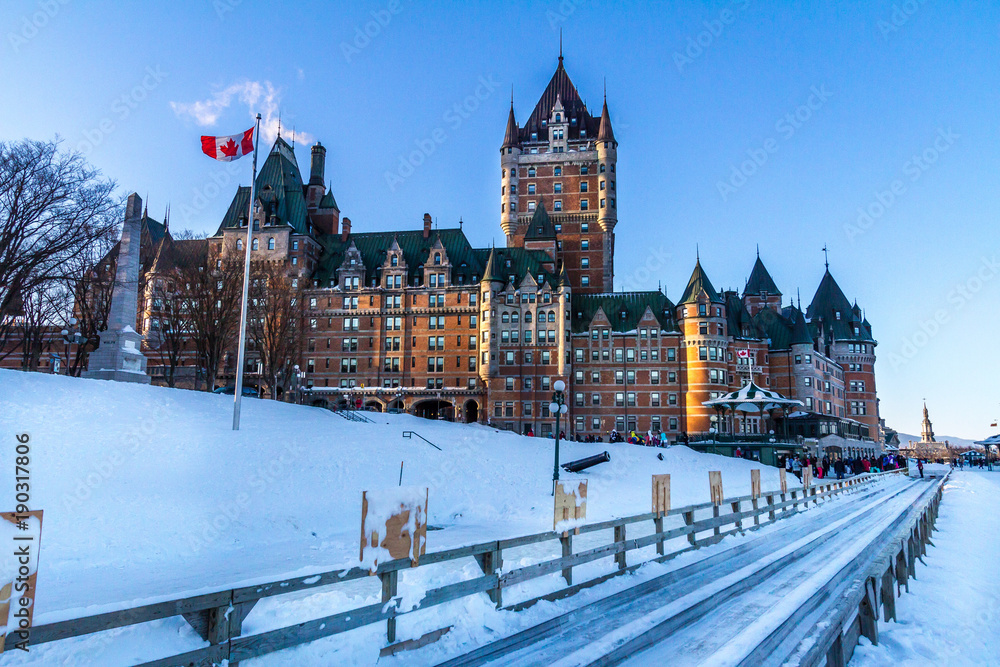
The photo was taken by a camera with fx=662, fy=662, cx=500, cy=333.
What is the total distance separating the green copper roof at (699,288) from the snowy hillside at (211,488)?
3959 cm

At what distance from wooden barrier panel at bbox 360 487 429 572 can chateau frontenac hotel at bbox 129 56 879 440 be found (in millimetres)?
58678

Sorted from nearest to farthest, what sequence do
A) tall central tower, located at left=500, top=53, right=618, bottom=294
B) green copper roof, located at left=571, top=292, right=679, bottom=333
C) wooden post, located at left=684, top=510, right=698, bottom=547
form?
wooden post, located at left=684, top=510, right=698, bottom=547, green copper roof, located at left=571, top=292, right=679, bottom=333, tall central tower, located at left=500, top=53, right=618, bottom=294

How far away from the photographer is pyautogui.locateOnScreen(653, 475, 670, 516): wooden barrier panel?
13.8 meters

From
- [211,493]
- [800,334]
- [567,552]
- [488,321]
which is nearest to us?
[567,552]

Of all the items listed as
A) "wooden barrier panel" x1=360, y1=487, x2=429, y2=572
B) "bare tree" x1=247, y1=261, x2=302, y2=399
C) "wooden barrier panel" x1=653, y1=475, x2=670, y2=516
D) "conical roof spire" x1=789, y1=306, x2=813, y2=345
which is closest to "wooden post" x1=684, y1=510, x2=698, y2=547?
"wooden barrier panel" x1=653, y1=475, x2=670, y2=516

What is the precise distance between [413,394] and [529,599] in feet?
194

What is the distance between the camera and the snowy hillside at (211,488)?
1351 cm

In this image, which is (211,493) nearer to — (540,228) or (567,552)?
(567,552)

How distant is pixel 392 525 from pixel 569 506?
189 inches

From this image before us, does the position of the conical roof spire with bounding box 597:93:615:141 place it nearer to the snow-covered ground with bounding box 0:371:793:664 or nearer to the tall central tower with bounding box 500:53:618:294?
the tall central tower with bounding box 500:53:618:294

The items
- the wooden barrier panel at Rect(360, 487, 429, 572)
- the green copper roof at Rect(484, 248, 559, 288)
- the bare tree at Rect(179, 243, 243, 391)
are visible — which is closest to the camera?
the wooden barrier panel at Rect(360, 487, 429, 572)

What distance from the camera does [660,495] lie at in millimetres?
14016

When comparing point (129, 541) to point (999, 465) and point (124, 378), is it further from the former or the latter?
point (999, 465)

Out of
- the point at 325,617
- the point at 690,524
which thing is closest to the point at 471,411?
the point at 690,524
